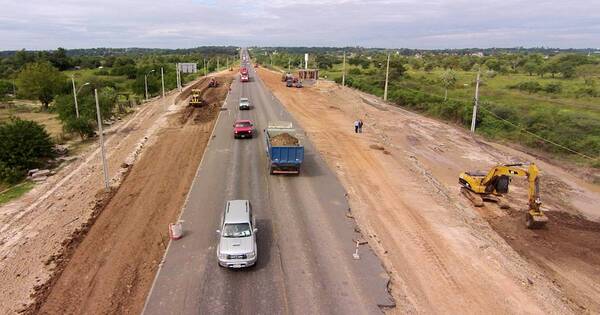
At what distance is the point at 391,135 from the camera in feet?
153

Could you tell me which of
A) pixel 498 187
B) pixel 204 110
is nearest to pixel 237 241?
pixel 498 187

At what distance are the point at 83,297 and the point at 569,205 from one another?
1174 inches

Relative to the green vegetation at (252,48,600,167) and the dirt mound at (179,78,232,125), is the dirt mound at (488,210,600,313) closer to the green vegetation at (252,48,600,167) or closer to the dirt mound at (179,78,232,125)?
the green vegetation at (252,48,600,167)

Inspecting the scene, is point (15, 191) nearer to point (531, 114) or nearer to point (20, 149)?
point (20, 149)

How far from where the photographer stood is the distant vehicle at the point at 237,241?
16625 mm

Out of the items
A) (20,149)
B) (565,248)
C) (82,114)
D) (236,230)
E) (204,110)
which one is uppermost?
(82,114)

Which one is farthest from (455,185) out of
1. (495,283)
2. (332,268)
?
(332,268)

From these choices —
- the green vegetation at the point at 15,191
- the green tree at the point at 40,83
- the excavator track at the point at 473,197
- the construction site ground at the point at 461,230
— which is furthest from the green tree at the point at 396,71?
the green vegetation at the point at 15,191

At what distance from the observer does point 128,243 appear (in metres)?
19.5

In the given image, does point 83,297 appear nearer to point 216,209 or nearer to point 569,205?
point 216,209

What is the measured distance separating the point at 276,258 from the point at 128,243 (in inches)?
283

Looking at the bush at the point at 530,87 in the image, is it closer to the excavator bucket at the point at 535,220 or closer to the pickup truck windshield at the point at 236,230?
the excavator bucket at the point at 535,220

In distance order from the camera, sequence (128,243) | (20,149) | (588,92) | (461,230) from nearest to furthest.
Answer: (128,243) < (461,230) < (20,149) < (588,92)

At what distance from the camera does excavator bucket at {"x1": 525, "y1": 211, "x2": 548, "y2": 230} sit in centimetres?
2358
